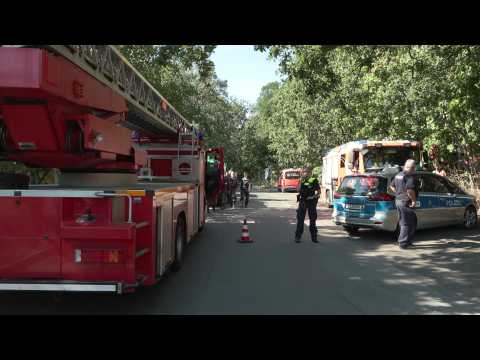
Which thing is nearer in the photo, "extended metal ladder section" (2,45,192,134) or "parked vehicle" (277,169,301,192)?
"extended metal ladder section" (2,45,192,134)

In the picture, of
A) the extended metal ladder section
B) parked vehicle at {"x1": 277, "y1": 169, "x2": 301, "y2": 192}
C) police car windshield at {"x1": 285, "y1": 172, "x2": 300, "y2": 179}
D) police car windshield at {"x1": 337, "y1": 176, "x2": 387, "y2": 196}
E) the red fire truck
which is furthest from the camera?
police car windshield at {"x1": 285, "y1": 172, "x2": 300, "y2": 179}

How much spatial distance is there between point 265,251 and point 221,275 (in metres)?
2.38

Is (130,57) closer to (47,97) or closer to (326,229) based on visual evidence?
(326,229)

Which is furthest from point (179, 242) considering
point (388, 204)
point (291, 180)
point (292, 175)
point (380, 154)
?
point (292, 175)

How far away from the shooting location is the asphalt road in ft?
17.6

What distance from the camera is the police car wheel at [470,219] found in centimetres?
1201

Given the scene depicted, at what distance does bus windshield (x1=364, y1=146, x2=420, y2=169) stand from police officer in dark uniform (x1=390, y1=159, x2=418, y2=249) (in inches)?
163

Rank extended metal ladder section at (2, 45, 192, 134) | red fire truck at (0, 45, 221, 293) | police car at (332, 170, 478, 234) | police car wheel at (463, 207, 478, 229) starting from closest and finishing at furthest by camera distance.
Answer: red fire truck at (0, 45, 221, 293) < extended metal ladder section at (2, 45, 192, 134) < police car at (332, 170, 478, 234) < police car wheel at (463, 207, 478, 229)

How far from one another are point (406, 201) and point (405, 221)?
45cm

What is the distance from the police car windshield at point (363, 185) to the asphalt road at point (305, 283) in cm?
125

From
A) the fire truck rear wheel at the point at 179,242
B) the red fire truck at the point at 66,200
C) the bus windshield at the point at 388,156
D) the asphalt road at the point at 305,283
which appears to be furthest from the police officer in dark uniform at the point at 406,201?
the red fire truck at the point at 66,200

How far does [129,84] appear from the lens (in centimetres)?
754

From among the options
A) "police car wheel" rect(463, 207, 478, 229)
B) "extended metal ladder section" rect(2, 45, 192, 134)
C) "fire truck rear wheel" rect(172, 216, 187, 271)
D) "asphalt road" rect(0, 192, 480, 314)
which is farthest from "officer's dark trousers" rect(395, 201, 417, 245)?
"extended metal ladder section" rect(2, 45, 192, 134)

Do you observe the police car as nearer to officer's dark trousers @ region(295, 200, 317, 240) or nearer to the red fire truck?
officer's dark trousers @ region(295, 200, 317, 240)
